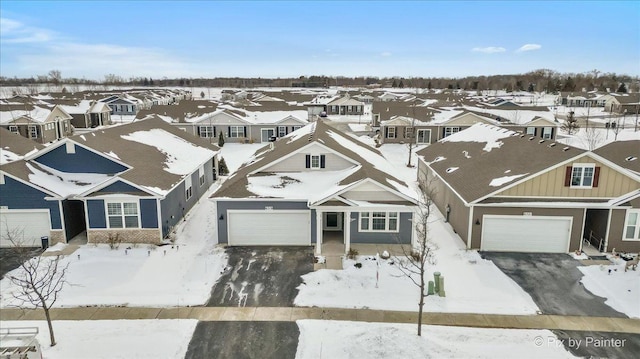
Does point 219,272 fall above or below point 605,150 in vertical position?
below

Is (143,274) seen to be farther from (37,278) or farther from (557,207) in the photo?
(557,207)

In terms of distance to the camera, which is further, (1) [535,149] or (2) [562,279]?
(1) [535,149]

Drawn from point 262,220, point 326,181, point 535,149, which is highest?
point 535,149

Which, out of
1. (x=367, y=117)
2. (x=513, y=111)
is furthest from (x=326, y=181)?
(x=367, y=117)

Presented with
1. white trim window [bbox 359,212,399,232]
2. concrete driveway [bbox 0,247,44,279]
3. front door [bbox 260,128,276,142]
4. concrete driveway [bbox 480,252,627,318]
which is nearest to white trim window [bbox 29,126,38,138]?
front door [bbox 260,128,276,142]

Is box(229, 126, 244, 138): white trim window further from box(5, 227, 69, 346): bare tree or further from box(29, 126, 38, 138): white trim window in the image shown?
box(5, 227, 69, 346): bare tree

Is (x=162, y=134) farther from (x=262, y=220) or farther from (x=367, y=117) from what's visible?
(x=367, y=117)
